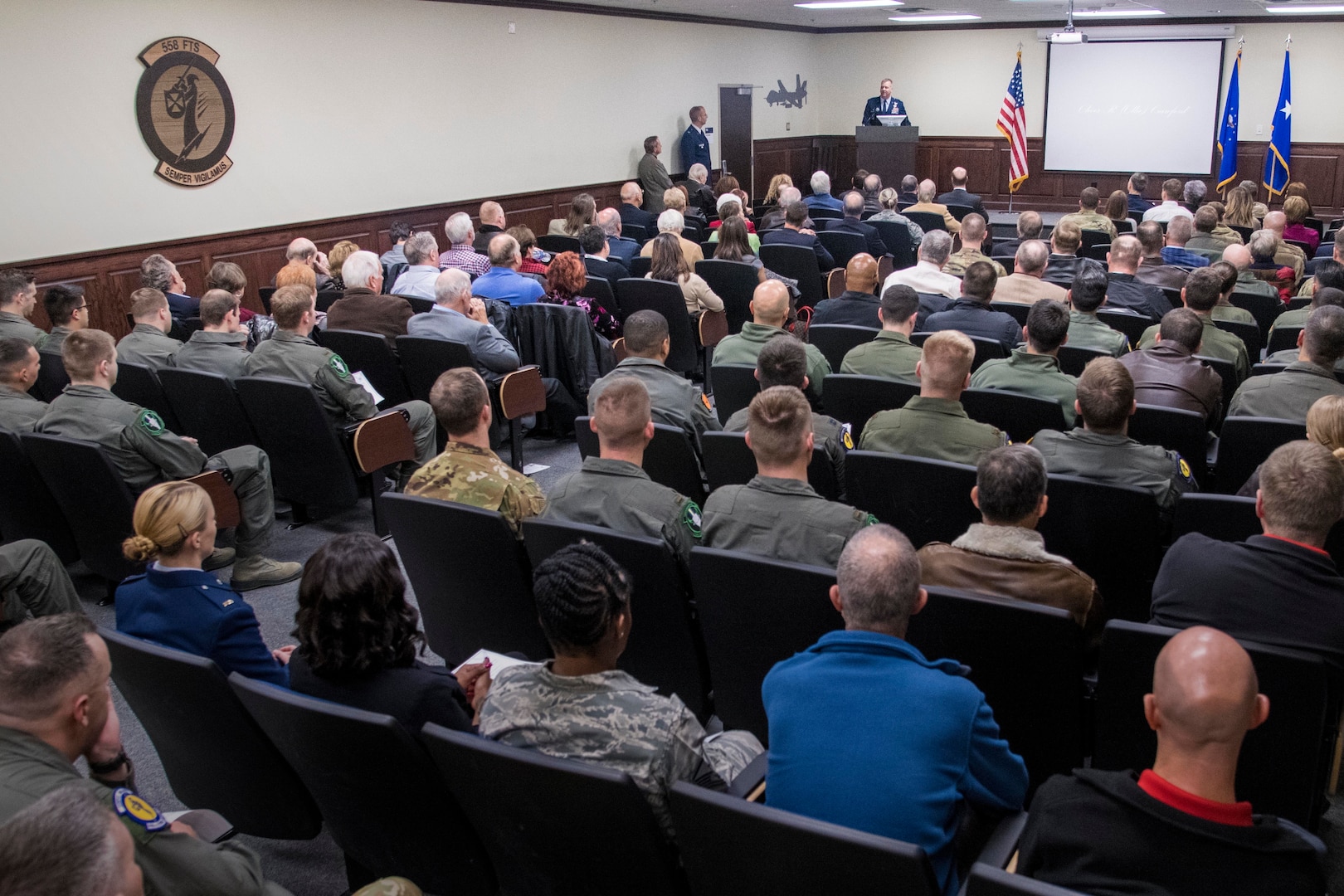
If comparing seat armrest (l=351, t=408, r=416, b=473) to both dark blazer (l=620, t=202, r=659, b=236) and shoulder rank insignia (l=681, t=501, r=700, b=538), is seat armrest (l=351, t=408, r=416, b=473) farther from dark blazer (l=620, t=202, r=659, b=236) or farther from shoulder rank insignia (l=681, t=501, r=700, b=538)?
dark blazer (l=620, t=202, r=659, b=236)

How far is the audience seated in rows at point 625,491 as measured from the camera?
9.69ft

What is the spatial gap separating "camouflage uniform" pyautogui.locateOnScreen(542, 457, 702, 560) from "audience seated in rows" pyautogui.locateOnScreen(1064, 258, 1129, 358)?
2772 millimetres

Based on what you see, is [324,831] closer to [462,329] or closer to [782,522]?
[782,522]

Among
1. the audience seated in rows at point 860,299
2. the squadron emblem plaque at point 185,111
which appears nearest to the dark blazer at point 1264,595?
the audience seated in rows at point 860,299

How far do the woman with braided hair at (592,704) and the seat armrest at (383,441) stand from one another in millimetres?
2479

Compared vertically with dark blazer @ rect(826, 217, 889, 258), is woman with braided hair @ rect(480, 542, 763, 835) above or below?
below

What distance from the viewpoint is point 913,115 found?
678 inches

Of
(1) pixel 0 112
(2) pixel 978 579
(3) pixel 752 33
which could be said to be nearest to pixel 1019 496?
(2) pixel 978 579

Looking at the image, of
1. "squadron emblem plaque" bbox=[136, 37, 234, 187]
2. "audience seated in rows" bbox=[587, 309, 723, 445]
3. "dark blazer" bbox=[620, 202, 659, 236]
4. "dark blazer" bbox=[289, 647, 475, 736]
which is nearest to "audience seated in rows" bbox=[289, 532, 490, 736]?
"dark blazer" bbox=[289, 647, 475, 736]

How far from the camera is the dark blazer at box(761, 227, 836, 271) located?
8703 mm

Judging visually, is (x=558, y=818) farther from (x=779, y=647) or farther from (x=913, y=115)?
(x=913, y=115)

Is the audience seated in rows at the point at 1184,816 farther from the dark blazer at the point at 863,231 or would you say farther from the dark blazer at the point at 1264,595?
the dark blazer at the point at 863,231

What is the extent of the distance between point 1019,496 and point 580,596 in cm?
117

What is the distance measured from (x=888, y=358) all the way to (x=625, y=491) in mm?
1912
